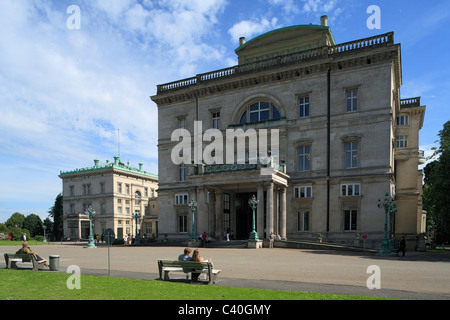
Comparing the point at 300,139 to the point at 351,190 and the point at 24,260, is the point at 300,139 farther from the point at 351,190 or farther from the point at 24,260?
the point at 24,260

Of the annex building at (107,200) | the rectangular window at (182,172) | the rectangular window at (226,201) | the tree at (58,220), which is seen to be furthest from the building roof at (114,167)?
the rectangular window at (226,201)

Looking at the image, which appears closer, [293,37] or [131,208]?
[293,37]

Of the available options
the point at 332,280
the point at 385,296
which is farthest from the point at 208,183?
the point at 385,296

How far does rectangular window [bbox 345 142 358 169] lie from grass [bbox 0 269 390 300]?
86.8 feet

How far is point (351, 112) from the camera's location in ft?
110

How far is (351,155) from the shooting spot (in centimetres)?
3378

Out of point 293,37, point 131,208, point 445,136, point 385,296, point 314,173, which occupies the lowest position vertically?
point 131,208

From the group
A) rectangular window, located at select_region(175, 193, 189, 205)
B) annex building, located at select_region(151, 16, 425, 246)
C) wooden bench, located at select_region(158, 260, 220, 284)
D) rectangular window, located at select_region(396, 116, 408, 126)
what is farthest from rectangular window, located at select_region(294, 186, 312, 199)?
wooden bench, located at select_region(158, 260, 220, 284)

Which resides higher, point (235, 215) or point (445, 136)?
point (445, 136)

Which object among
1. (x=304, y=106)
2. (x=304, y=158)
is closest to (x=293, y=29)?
(x=304, y=106)

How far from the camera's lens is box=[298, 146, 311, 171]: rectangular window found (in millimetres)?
35719
